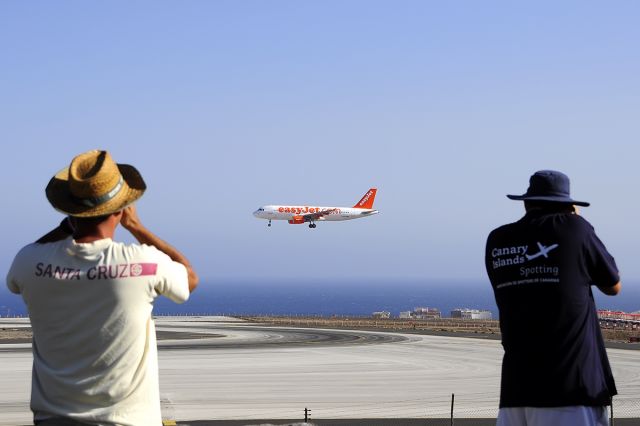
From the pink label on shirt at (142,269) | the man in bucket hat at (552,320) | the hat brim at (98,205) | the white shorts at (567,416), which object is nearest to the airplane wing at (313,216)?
the man in bucket hat at (552,320)

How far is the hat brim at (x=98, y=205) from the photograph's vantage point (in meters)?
5.09

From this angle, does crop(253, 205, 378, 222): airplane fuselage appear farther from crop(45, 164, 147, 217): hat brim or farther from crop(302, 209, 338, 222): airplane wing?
crop(45, 164, 147, 217): hat brim

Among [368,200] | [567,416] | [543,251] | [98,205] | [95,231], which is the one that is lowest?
[567,416]

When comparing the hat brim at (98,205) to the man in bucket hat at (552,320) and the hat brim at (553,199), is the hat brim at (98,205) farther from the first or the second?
the hat brim at (553,199)

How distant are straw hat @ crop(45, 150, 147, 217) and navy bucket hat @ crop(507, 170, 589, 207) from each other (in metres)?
2.68

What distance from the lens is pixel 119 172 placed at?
5223 millimetres

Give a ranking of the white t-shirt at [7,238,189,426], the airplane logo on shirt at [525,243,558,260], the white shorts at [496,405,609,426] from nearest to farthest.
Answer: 1. the white t-shirt at [7,238,189,426]
2. the white shorts at [496,405,609,426]
3. the airplane logo on shirt at [525,243,558,260]

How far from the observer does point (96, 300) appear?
4.99m

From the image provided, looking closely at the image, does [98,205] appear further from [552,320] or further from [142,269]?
[552,320]

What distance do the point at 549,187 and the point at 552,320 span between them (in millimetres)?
970

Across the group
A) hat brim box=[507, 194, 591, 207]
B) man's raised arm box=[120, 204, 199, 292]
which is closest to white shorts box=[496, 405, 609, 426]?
hat brim box=[507, 194, 591, 207]

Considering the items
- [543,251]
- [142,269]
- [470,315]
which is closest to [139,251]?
[142,269]

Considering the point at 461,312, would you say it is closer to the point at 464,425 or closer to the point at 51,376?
the point at 464,425

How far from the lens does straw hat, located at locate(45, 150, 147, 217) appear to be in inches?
199
